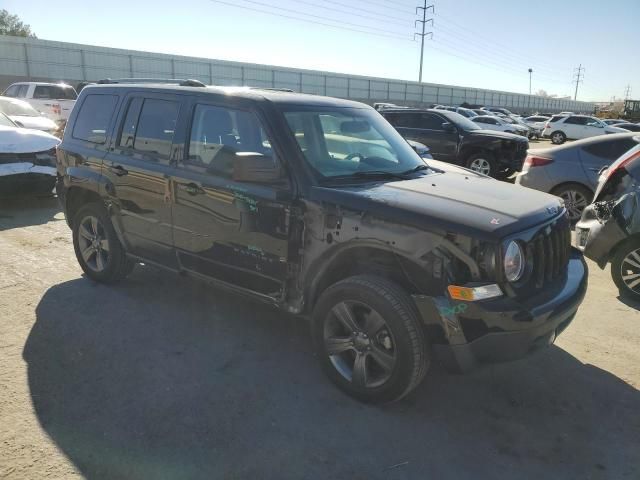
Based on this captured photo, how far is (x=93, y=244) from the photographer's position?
5062 millimetres

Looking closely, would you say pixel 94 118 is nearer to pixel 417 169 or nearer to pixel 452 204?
pixel 417 169

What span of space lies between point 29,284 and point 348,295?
3.58 m

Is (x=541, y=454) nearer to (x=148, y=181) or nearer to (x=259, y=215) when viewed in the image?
(x=259, y=215)

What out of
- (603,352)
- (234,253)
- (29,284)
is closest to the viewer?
(234,253)

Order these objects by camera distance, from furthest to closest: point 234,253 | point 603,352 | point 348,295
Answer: point 603,352 < point 234,253 < point 348,295

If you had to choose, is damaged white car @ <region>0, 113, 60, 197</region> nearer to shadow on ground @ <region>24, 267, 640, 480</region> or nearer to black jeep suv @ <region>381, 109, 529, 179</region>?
shadow on ground @ <region>24, 267, 640, 480</region>

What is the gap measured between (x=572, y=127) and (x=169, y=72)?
92.7ft

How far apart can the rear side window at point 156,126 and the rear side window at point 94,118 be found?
500 millimetres

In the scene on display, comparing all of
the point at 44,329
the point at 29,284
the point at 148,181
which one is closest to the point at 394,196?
the point at 148,181

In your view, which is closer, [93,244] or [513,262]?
[513,262]

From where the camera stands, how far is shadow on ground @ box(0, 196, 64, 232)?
741cm

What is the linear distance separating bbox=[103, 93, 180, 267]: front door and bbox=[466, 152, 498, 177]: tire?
31.6ft

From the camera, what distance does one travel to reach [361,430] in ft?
9.74

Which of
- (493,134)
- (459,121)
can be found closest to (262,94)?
(493,134)
